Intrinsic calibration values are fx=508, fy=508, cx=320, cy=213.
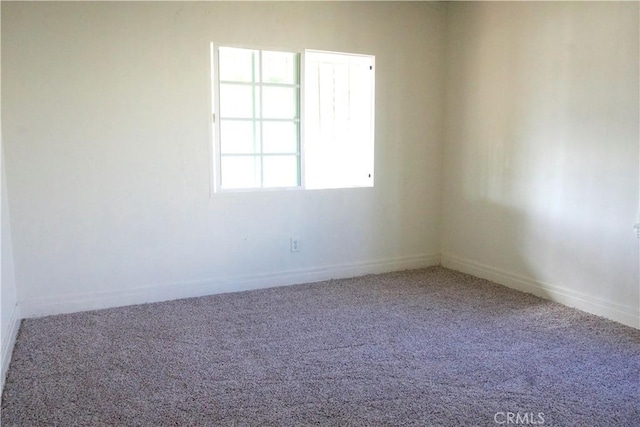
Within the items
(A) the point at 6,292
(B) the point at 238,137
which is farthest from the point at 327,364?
(B) the point at 238,137

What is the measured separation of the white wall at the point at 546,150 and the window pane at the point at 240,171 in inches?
70.4

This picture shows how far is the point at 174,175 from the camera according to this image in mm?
3637

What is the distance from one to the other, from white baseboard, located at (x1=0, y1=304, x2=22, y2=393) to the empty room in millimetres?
24

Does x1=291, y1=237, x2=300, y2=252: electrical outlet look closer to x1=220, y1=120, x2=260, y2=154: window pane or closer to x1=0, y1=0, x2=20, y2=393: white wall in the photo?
x1=220, y1=120, x2=260, y2=154: window pane

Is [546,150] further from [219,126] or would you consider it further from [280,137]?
[219,126]

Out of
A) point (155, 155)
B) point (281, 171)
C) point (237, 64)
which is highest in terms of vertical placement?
point (237, 64)

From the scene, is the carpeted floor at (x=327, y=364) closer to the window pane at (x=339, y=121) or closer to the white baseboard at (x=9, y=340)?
the white baseboard at (x=9, y=340)

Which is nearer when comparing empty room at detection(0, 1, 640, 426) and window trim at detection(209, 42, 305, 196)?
empty room at detection(0, 1, 640, 426)

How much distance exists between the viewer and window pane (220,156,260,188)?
12.8 ft

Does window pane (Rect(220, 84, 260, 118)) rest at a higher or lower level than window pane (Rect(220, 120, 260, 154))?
higher

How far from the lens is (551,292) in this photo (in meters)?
3.72

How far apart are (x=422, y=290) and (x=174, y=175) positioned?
2063 millimetres

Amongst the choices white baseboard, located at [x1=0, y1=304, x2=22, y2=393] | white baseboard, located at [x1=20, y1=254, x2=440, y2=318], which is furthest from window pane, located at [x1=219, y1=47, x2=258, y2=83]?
white baseboard, located at [x1=0, y1=304, x2=22, y2=393]

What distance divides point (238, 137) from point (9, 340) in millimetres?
2009
